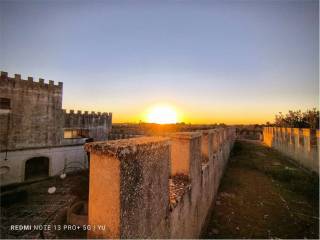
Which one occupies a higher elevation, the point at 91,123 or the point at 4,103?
the point at 4,103

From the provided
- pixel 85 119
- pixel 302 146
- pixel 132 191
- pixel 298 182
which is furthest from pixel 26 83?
pixel 302 146

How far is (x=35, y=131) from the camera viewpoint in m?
15.7

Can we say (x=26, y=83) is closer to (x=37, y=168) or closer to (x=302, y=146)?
(x=37, y=168)

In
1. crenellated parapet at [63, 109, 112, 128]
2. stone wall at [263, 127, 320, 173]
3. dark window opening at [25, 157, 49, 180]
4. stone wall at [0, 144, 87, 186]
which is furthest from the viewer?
crenellated parapet at [63, 109, 112, 128]

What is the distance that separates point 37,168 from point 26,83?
25.1ft

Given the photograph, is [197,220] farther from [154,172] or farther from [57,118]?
[57,118]

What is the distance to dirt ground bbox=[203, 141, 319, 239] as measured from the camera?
5.34 meters

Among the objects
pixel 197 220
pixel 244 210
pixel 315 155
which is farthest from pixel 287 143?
pixel 197 220

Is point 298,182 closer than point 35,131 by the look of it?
Yes

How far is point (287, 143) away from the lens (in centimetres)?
1855

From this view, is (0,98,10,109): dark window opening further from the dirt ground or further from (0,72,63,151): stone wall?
the dirt ground

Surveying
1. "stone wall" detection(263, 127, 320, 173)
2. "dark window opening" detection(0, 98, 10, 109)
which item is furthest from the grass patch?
"dark window opening" detection(0, 98, 10, 109)

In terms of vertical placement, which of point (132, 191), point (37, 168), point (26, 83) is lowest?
point (37, 168)

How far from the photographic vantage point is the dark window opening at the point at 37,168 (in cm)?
1578
